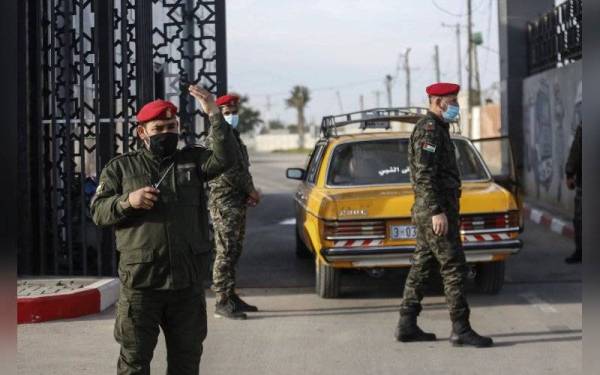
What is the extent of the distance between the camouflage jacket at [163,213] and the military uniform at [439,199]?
230 cm

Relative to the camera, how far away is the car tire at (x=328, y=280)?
8656mm

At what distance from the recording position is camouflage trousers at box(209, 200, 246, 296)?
7801mm

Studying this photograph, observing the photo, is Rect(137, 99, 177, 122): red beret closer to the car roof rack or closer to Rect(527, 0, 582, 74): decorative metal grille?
the car roof rack

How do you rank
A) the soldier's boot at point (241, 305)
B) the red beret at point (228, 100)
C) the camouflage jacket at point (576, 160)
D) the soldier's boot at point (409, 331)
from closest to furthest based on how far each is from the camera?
the soldier's boot at point (409, 331)
the red beret at point (228, 100)
the soldier's boot at point (241, 305)
the camouflage jacket at point (576, 160)

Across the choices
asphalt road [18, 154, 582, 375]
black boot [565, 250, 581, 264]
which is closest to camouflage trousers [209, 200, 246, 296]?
asphalt road [18, 154, 582, 375]

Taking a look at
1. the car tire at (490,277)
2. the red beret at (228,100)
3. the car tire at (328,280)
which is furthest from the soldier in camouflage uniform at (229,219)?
the car tire at (490,277)

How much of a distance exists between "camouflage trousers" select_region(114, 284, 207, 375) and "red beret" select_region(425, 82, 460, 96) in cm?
277

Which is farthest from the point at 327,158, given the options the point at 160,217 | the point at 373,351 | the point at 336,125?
the point at 160,217

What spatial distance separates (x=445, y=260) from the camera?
665 cm

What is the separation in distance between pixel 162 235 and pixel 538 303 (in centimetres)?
494

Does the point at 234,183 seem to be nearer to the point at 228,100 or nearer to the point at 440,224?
the point at 228,100

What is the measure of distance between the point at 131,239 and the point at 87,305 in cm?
373

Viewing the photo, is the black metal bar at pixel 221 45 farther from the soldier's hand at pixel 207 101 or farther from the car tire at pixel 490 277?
the soldier's hand at pixel 207 101

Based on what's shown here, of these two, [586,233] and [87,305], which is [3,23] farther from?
[87,305]
